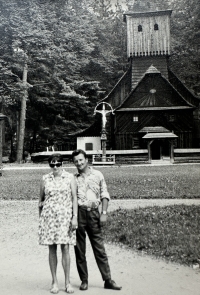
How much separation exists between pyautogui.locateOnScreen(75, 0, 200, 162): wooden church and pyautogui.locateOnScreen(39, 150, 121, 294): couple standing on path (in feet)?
81.3

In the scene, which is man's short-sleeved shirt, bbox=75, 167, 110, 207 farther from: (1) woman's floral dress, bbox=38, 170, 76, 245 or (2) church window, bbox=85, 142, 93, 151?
(2) church window, bbox=85, 142, 93, 151

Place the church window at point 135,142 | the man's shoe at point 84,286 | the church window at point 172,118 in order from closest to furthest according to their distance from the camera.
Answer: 1. the man's shoe at point 84,286
2. the church window at point 135,142
3. the church window at point 172,118

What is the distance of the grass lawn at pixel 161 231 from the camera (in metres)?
5.52

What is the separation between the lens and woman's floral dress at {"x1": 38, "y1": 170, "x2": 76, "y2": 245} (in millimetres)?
4355

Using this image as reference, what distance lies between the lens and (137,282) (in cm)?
431

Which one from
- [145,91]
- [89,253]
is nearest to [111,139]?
[145,91]

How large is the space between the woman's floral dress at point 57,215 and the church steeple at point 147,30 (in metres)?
28.5

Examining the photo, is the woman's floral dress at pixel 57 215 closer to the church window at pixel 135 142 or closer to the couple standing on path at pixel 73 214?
the couple standing on path at pixel 73 214

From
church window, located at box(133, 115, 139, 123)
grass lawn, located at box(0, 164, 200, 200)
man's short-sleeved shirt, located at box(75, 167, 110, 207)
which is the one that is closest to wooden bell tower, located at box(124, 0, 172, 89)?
church window, located at box(133, 115, 139, 123)

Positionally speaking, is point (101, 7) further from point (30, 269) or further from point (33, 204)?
point (30, 269)

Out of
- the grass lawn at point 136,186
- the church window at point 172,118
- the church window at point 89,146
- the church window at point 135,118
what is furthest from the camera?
the church window at point 89,146

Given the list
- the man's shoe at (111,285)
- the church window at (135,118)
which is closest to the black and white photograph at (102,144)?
the man's shoe at (111,285)

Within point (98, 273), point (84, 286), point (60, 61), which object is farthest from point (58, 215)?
point (60, 61)

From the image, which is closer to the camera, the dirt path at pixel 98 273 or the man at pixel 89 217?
the dirt path at pixel 98 273
